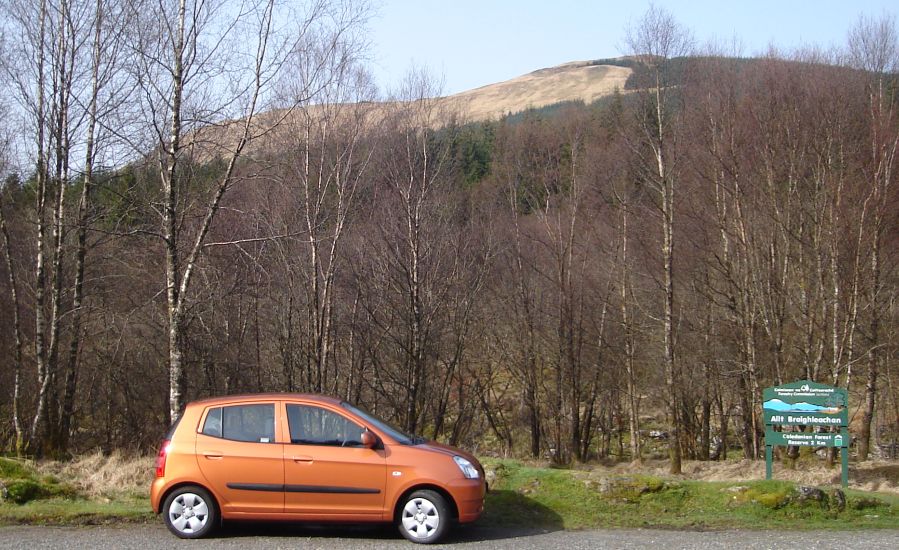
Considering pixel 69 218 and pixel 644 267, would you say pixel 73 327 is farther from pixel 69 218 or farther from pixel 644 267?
pixel 644 267

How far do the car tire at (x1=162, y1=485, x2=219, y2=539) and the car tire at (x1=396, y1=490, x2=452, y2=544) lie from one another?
2.13m

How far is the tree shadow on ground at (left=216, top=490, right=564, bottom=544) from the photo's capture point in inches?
340

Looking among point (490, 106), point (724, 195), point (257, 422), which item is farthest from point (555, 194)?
point (490, 106)

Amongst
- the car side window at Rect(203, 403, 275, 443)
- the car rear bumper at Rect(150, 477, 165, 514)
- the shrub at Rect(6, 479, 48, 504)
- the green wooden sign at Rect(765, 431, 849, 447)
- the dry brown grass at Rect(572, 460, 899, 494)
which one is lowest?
the dry brown grass at Rect(572, 460, 899, 494)

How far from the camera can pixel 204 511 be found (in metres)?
8.40

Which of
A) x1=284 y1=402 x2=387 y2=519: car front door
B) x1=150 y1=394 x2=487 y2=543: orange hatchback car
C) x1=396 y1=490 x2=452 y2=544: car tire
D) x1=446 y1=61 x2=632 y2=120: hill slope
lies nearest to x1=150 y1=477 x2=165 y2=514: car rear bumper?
x1=150 y1=394 x2=487 y2=543: orange hatchback car

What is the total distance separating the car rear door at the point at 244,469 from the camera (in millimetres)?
8344

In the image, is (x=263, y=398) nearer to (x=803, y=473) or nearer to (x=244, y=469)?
(x=244, y=469)

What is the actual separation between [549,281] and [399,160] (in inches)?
392

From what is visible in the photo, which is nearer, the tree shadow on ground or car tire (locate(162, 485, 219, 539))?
car tire (locate(162, 485, 219, 539))

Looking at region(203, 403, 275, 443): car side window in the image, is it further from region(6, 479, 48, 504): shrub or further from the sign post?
the sign post

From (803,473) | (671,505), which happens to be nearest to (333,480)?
(671,505)

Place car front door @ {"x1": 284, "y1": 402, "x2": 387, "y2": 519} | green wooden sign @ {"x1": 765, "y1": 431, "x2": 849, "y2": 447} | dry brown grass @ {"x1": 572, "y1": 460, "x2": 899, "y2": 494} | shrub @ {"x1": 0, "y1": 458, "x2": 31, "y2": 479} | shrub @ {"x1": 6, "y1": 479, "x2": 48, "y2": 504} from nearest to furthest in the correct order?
car front door @ {"x1": 284, "y1": 402, "x2": 387, "y2": 519}
shrub @ {"x1": 6, "y1": 479, "x2": 48, "y2": 504}
shrub @ {"x1": 0, "y1": 458, "x2": 31, "y2": 479}
green wooden sign @ {"x1": 765, "y1": 431, "x2": 849, "y2": 447}
dry brown grass @ {"x1": 572, "y1": 460, "x2": 899, "y2": 494}

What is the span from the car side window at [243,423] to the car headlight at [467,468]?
2.07 m
